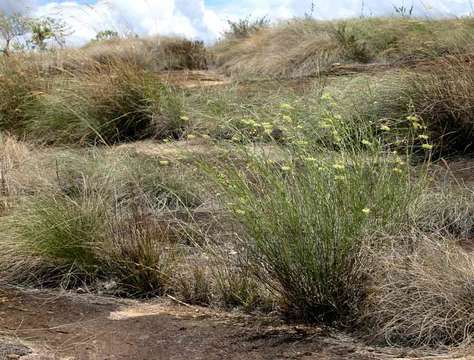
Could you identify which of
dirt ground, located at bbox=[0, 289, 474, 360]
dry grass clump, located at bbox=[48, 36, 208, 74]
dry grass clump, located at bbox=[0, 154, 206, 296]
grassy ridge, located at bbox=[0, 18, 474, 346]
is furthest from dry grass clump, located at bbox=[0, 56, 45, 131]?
dirt ground, located at bbox=[0, 289, 474, 360]

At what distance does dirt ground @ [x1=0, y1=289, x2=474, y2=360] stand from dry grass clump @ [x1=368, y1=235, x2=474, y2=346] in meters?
0.16

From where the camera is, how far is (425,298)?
3.41 m

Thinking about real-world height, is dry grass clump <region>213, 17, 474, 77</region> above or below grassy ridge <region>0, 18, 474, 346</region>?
above

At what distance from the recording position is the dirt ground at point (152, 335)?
3.38 meters

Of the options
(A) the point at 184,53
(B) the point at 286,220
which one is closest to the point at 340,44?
(A) the point at 184,53

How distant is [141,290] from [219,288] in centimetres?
56

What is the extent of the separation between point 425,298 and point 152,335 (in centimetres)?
131

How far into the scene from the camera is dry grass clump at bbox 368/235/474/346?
3.28 m

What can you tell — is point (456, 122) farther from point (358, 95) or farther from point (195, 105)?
point (195, 105)

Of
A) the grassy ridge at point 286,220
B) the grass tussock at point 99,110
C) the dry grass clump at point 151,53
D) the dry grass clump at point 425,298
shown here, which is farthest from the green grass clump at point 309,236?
the dry grass clump at point 151,53

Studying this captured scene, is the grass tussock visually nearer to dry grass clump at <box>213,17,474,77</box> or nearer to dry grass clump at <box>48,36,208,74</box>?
dry grass clump at <box>48,36,208,74</box>

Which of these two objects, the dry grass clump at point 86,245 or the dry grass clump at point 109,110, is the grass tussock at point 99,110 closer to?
the dry grass clump at point 109,110

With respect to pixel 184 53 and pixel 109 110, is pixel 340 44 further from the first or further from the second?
pixel 109 110

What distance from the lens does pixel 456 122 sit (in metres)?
7.12
